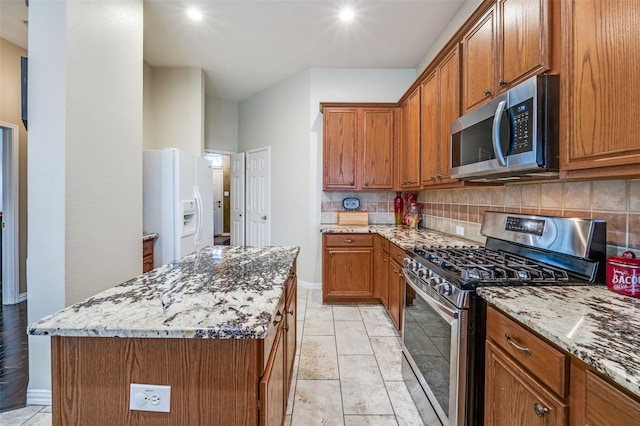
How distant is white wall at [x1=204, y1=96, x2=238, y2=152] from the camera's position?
5.13 m

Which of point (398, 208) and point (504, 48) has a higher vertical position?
point (504, 48)

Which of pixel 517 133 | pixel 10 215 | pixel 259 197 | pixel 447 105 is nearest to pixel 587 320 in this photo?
pixel 517 133

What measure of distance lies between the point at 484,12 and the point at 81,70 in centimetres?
257

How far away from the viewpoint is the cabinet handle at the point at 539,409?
2.98ft

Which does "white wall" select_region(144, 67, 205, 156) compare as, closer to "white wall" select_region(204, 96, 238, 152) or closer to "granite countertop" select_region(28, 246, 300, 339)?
"white wall" select_region(204, 96, 238, 152)

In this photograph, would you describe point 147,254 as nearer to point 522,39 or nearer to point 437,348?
point 437,348

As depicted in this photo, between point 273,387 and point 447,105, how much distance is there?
2304mm

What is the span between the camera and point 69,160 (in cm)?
183

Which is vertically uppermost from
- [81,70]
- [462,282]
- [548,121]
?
[81,70]

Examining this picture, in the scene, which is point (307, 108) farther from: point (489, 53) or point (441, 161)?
point (489, 53)

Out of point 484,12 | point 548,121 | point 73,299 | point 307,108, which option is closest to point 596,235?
point 548,121

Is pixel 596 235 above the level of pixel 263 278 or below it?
above

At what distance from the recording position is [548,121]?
132 centimetres

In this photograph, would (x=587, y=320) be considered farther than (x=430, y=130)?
No
